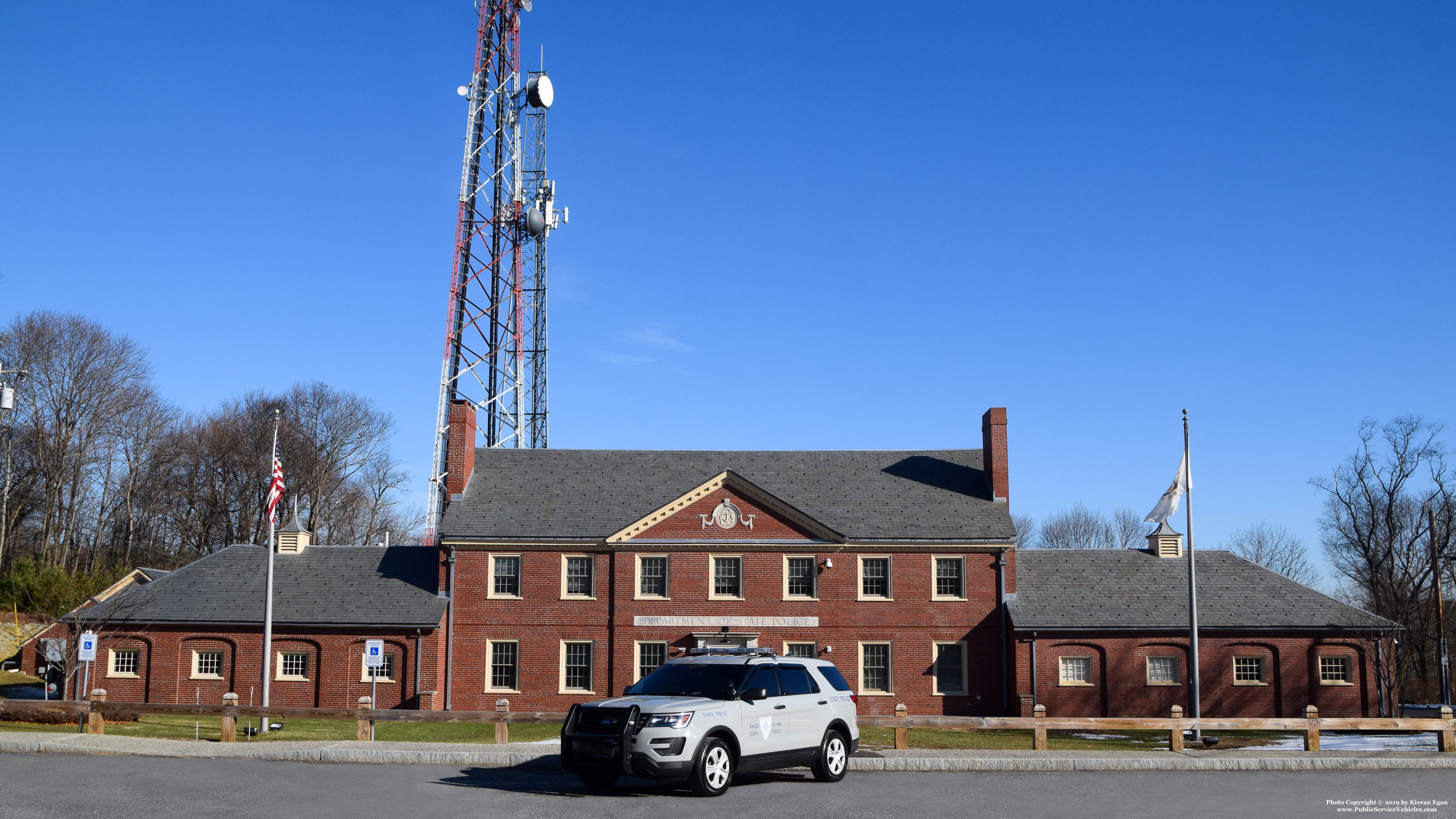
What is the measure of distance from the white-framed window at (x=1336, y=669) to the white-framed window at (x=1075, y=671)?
7333 millimetres

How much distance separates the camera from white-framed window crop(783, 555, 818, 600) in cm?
4056

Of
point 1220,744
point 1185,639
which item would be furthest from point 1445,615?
point 1220,744

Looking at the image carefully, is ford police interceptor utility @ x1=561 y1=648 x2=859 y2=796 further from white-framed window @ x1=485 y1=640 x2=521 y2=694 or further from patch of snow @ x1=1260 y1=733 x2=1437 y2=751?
white-framed window @ x1=485 y1=640 x2=521 y2=694

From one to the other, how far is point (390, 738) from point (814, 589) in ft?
53.1

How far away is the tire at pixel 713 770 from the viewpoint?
51.0 feet

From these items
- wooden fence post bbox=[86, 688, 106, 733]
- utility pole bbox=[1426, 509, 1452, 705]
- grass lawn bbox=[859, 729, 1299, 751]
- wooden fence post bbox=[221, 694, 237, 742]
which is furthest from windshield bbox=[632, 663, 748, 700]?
utility pole bbox=[1426, 509, 1452, 705]

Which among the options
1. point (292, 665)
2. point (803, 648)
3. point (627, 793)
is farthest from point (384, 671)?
point (627, 793)

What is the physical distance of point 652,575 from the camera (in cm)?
4072

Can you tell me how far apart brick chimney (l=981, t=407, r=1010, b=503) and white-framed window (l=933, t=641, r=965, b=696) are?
5.47 m

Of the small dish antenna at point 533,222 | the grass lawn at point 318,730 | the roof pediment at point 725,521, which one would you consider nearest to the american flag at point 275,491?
the grass lawn at point 318,730

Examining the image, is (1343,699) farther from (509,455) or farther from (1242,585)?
(509,455)

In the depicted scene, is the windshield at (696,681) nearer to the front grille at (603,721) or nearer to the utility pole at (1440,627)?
the front grille at (603,721)

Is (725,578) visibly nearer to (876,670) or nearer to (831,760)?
(876,670)

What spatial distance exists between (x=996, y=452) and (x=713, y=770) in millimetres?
28283
